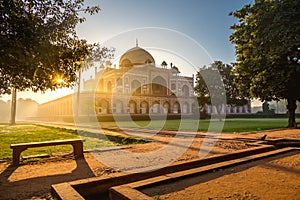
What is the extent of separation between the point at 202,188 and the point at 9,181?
11.5 ft

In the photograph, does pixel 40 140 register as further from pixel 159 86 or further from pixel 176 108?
pixel 159 86

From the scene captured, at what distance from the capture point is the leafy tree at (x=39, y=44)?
15.8ft

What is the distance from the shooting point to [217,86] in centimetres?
3344

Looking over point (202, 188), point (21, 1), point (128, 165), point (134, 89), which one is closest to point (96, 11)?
point (21, 1)

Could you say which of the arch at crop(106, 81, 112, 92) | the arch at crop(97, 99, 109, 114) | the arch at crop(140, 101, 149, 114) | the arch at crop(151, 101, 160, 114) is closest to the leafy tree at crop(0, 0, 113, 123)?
the arch at crop(97, 99, 109, 114)

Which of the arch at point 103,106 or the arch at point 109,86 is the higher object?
the arch at point 109,86

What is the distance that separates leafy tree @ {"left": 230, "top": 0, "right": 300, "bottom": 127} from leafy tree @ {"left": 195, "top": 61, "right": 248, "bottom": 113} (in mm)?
15468

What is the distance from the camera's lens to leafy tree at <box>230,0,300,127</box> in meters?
14.1

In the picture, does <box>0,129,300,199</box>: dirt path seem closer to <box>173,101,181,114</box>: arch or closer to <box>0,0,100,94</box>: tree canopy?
<box>0,0,100,94</box>: tree canopy

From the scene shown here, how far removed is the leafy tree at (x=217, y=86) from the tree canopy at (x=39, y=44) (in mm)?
28596

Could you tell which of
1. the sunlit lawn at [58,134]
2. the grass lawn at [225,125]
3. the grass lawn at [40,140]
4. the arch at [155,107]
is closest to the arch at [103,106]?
the arch at [155,107]

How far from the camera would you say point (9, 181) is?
4391 millimetres

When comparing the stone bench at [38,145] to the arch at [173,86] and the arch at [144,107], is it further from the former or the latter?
the arch at [173,86]

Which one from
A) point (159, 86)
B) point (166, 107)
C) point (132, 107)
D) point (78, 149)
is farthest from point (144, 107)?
point (78, 149)
